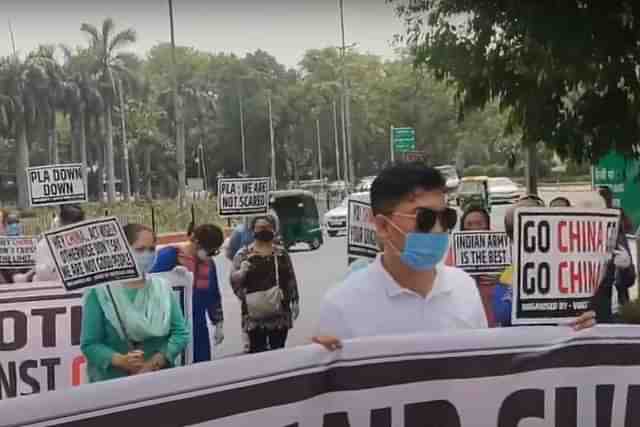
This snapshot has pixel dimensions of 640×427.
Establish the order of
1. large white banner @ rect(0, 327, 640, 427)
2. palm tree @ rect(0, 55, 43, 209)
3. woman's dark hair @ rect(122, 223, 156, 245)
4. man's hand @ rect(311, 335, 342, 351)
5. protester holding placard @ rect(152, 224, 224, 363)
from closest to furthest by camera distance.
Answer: large white banner @ rect(0, 327, 640, 427)
man's hand @ rect(311, 335, 342, 351)
woman's dark hair @ rect(122, 223, 156, 245)
protester holding placard @ rect(152, 224, 224, 363)
palm tree @ rect(0, 55, 43, 209)

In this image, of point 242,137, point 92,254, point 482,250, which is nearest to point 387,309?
point 92,254

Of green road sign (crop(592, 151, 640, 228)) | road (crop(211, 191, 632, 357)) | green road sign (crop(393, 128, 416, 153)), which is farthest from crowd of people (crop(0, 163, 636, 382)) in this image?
green road sign (crop(393, 128, 416, 153))

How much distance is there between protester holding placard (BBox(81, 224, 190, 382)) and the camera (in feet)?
14.9

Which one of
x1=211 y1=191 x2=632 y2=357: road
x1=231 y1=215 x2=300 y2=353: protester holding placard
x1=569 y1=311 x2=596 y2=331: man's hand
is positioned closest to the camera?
x1=569 y1=311 x2=596 y2=331: man's hand

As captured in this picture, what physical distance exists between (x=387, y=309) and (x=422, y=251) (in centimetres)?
22

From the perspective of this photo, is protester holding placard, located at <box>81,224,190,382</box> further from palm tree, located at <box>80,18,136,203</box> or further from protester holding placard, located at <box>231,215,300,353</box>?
palm tree, located at <box>80,18,136,203</box>

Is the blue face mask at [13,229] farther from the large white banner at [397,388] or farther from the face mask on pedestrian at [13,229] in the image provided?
the large white banner at [397,388]

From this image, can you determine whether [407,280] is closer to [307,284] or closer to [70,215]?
[70,215]

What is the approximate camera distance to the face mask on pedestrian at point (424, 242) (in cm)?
316

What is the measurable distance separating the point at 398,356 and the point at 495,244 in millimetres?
4331

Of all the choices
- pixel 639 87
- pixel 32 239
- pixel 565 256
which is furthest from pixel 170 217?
pixel 565 256

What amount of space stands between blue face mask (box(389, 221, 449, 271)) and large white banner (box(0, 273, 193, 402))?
9.33 ft

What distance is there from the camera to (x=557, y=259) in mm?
3795

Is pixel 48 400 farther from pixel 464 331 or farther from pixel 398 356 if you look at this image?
pixel 464 331
